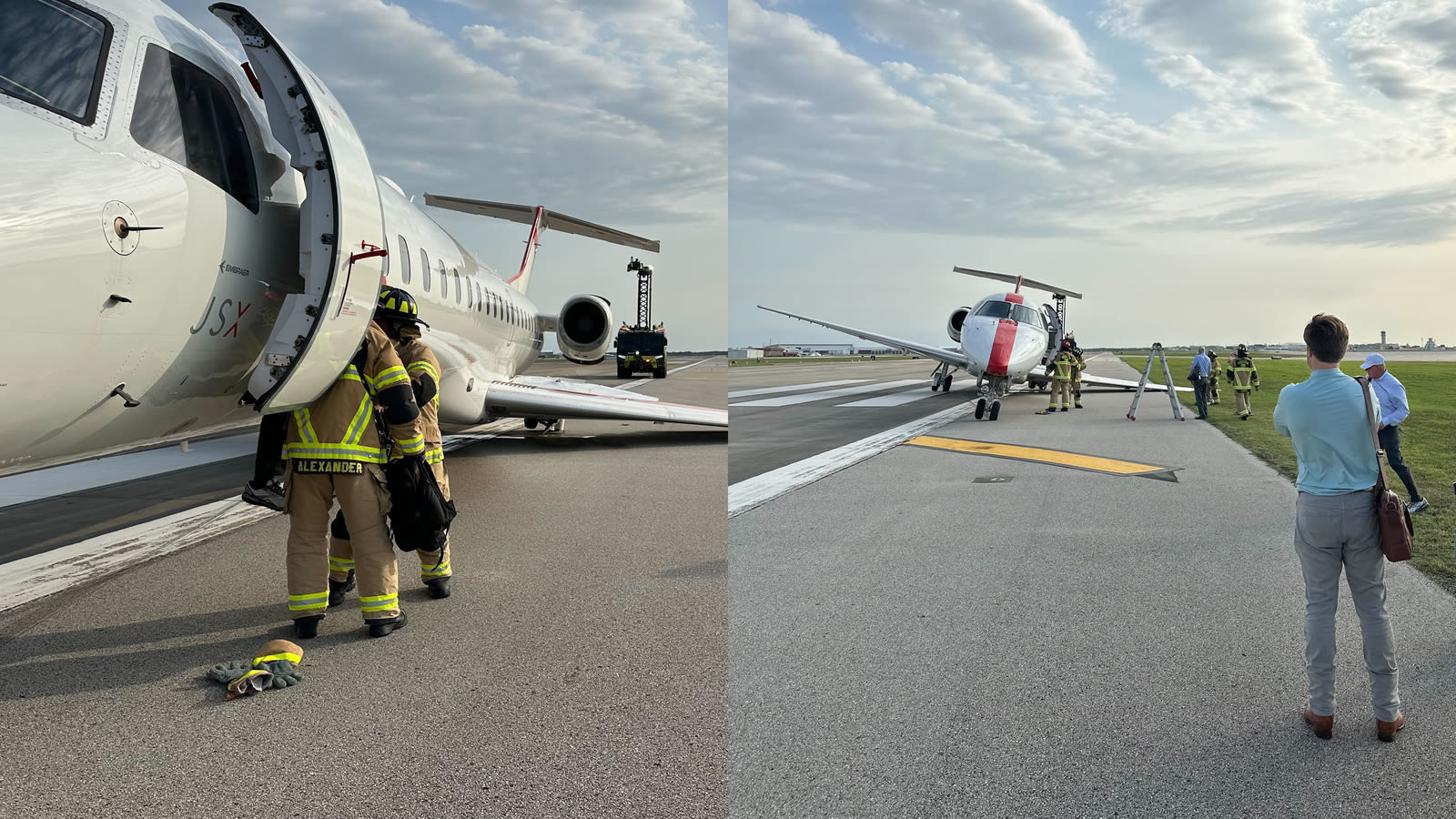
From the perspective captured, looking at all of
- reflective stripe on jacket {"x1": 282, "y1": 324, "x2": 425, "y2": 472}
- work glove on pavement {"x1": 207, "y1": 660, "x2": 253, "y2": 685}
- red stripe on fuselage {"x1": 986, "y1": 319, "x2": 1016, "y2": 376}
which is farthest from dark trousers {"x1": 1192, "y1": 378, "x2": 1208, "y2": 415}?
work glove on pavement {"x1": 207, "y1": 660, "x2": 253, "y2": 685}

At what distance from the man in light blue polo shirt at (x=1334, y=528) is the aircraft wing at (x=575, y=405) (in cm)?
982

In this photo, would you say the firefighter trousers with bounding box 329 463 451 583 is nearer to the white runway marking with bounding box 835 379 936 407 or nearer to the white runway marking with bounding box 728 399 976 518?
the white runway marking with bounding box 728 399 976 518

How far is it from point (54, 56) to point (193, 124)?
2.44 feet

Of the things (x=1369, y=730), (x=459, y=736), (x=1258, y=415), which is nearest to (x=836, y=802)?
(x=459, y=736)

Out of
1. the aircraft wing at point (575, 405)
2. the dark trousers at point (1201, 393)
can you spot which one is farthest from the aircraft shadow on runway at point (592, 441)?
the dark trousers at point (1201, 393)

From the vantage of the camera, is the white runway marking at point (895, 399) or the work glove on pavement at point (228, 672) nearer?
the work glove on pavement at point (228, 672)

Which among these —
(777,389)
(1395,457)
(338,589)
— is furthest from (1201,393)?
(338,589)

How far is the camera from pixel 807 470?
36.2 ft

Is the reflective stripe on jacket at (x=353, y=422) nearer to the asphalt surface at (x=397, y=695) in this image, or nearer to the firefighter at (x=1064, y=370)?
the asphalt surface at (x=397, y=695)

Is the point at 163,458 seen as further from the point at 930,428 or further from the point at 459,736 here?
the point at 930,428

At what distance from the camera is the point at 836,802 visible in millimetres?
3020

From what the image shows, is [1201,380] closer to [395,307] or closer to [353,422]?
[395,307]

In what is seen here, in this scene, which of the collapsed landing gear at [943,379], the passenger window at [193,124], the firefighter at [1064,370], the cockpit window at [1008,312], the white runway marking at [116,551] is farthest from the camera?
the collapsed landing gear at [943,379]

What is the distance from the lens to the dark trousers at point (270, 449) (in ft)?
17.5
